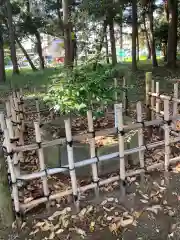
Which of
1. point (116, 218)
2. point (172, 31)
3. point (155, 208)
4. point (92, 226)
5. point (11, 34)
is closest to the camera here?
point (92, 226)

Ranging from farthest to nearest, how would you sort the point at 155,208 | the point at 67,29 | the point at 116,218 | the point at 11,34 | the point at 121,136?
the point at 11,34 → the point at 67,29 → the point at 121,136 → the point at 155,208 → the point at 116,218

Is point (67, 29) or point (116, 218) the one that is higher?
point (67, 29)

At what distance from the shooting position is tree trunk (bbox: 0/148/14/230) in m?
2.68

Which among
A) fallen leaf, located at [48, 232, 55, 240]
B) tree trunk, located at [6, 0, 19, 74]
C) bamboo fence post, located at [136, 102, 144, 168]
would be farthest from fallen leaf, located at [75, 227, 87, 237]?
tree trunk, located at [6, 0, 19, 74]

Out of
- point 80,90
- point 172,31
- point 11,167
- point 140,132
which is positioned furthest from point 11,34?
point 11,167

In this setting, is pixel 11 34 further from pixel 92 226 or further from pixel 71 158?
pixel 92 226

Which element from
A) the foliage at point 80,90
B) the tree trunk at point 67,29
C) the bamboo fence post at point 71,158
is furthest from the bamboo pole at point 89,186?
the tree trunk at point 67,29

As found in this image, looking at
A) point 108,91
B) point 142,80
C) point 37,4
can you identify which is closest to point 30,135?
point 108,91

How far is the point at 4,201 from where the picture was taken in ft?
8.97

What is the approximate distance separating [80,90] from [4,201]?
1.67m

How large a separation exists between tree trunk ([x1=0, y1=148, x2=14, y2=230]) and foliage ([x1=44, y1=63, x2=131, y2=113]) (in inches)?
50.1

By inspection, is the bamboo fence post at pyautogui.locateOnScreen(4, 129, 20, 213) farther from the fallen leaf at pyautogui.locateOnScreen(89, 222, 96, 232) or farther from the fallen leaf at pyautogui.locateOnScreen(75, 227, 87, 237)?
the fallen leaf at pyautogui.locateOnScreen(89, 222, 96, 232)

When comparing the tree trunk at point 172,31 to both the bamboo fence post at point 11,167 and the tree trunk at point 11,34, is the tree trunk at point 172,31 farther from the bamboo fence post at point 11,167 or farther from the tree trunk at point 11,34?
the bamboo fence post at point 11,167

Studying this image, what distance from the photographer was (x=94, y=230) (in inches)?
107
